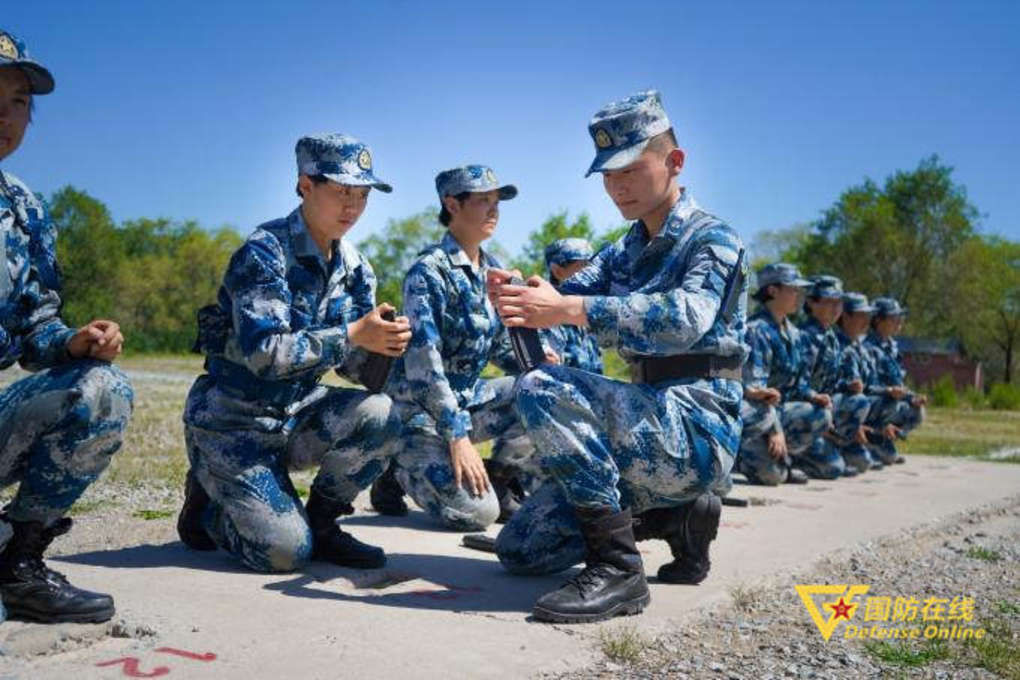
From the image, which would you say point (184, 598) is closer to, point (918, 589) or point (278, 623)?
point (278, 623)

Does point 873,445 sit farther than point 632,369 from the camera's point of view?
Yes

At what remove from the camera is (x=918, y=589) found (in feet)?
14.3

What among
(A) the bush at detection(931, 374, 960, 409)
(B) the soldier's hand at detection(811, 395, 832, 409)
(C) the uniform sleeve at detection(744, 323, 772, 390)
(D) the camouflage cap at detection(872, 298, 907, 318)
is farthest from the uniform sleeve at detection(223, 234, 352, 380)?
(A) the bush at detection(931, 374, 960, 409)

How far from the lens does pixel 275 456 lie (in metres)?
4.20

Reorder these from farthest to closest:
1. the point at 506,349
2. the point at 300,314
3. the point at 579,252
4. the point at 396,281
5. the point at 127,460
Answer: the point at 396,281 < the point at 127,460 < the point at 579,252 < the point at 506,349 < the point at 300,314

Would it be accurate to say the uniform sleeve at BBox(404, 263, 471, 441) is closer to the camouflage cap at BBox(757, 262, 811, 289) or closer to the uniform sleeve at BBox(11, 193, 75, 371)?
the uniform sleeve at BBox(11, 193, 75, 371)

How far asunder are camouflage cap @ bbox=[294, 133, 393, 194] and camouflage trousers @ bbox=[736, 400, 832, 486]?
407 cm

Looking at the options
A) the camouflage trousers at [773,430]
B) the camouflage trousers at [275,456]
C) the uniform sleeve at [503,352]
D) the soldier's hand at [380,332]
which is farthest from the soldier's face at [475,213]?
the camouflage trousers at [773,430]

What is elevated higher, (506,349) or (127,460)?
(506,349)

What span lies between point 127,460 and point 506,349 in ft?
12.7

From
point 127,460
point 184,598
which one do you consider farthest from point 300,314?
point 127,460

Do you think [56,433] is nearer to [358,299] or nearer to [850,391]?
[358,299]

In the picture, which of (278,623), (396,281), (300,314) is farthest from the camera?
(396,281)

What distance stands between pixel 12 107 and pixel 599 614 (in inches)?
102
